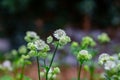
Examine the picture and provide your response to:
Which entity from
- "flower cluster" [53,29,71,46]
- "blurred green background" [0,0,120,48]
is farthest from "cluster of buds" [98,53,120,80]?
"blurred green background" [0,0,120,48]

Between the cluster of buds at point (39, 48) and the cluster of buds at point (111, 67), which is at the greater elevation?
the cluster of buds at point (39, 48)

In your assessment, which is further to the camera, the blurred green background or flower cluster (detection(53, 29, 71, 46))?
the blurred green background

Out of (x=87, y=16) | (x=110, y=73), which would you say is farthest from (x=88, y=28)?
(x=110, y=73)

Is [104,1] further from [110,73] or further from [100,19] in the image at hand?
[110,73]

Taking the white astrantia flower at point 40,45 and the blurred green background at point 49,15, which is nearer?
the white astrantia flower at point 40,45

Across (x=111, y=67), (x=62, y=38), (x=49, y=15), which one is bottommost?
(x=111, y=67)

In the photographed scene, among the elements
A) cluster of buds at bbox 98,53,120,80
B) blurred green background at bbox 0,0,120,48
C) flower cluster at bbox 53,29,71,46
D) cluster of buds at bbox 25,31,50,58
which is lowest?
cluster of buds at bbox 98,53,120,80

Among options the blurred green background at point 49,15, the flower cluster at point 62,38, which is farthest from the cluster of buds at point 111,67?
the blurred green background at point 49,15

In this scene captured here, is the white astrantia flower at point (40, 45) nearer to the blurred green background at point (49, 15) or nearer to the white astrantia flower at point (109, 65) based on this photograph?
the white astrantia flower at point (109, 65)

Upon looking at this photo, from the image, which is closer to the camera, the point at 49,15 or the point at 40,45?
the point at 40,45

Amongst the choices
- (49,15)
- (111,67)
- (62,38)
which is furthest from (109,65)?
(49,15)

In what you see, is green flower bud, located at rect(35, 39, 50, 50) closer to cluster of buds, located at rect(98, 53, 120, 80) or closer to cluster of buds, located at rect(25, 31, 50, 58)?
cluster of buds, located at rect(25, 31, 50, 58)

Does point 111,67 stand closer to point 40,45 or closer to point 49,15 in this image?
point 40,45
